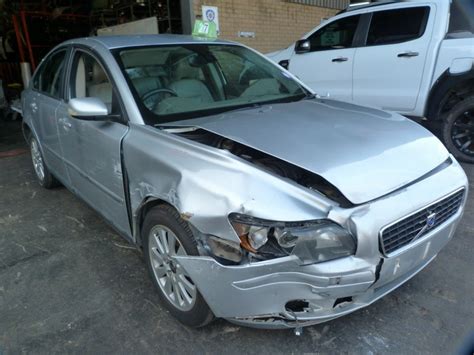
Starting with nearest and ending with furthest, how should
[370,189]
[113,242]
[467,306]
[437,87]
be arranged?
1. [370,189]
2. [467,306]
3. [113,242]
4. [437,87]

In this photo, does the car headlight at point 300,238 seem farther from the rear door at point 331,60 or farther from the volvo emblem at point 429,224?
the rear door at point 331,60

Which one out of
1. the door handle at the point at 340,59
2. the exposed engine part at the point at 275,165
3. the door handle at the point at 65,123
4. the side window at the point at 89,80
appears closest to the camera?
the exposed engine part at the point at 275,165

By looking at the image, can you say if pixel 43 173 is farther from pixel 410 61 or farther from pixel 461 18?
pixel 461 18

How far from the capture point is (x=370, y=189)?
190 cm

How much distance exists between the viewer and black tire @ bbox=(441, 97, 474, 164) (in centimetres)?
466

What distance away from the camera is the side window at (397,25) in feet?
16.2

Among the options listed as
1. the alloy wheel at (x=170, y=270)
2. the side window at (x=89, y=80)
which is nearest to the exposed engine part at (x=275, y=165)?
the alloy wheel at (x=170, y=270)

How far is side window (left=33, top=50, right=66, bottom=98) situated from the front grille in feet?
10.3

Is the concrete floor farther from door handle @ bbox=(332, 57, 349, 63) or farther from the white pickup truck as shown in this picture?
door handle @ bbox=(332, 57, 349, 63)

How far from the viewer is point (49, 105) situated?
3783 millimetres

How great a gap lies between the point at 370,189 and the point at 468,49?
358cm

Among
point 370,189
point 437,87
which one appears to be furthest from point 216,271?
point 437,87

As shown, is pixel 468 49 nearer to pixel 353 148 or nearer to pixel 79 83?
pixel 353 148

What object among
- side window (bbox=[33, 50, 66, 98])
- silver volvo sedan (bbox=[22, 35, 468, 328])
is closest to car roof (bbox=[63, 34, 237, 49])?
silver volvo sedan (bbox=[22, 35, 468, 328])
